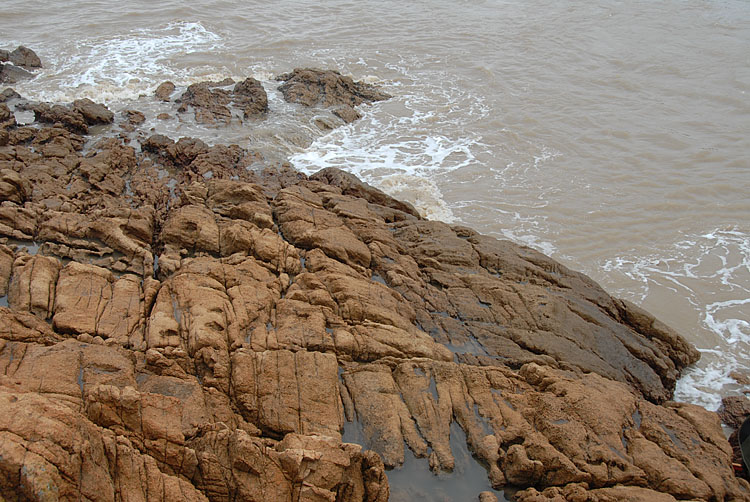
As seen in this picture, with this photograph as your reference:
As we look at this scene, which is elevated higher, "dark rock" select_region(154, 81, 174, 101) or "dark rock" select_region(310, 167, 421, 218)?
"dark rock" select_region(154, 81, 174, 101)

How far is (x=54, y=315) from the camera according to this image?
322 inches

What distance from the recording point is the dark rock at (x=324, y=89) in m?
22.8

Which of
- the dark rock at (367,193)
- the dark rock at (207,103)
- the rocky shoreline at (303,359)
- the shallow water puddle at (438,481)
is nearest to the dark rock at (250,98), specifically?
the dark rock at (207,103)

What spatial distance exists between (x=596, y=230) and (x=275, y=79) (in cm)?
1710

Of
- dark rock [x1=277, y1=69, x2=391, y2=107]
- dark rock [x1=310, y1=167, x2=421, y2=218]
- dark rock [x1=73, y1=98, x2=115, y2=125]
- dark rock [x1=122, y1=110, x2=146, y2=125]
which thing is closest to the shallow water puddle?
dark rock [x1=310, y1=167, x2=421, y2=218]

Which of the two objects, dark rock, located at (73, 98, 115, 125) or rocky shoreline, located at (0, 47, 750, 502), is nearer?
rocky shoreline, located at (0, 47, 750, 502)

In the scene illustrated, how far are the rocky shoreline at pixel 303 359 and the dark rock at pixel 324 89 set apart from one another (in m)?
10.3

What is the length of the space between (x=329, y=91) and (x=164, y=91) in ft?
23.8

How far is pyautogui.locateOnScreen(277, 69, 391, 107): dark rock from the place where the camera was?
22766 millimetres

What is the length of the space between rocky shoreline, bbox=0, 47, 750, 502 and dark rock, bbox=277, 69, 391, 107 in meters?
10.3

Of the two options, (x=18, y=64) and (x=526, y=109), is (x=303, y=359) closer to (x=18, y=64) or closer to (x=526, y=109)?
(x=526, y=109)

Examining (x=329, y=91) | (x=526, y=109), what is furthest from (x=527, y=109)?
(x=329, y=91)

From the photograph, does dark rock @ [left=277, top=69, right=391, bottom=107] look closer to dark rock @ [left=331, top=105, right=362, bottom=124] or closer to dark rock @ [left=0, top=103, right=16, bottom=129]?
dark rock @ [left=331, top=105, right=362, bottom=124]

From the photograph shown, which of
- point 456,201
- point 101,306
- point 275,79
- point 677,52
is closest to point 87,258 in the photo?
point 101,306
